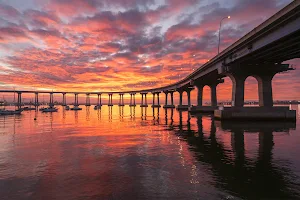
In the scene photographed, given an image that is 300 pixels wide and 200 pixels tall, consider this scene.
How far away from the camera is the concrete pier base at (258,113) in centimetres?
4903

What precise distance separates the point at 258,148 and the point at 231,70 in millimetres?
35260

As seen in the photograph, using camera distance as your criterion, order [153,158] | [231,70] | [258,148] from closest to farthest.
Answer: [153,158], [258,148], [231,70]

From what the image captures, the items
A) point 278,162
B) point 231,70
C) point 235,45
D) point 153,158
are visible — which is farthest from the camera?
point 231,70

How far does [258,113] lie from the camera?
1940 inches

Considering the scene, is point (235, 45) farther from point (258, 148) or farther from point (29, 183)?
point (29, 183)

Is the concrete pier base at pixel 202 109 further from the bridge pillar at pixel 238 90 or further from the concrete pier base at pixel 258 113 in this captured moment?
the concrete pier base at pixel 258 113

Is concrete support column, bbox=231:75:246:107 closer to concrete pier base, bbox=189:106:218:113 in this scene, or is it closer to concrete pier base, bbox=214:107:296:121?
concrete pier base, bbox=214:107:296:121

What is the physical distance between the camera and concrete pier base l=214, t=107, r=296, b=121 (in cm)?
4903

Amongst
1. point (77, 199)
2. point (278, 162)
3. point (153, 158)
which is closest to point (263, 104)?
point (278, 162)

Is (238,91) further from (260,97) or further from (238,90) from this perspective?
(260,97)

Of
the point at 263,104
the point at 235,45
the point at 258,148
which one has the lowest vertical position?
the point at 258,148

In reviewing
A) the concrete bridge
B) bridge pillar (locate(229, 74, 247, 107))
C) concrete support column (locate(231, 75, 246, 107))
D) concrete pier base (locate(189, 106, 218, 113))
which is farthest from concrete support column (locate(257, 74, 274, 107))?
concrete pier base (locate(189, 106, 218, 113))

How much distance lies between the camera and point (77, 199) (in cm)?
960

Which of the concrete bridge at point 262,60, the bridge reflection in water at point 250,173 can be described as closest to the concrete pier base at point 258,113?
the concrete bridge at point 262,60
